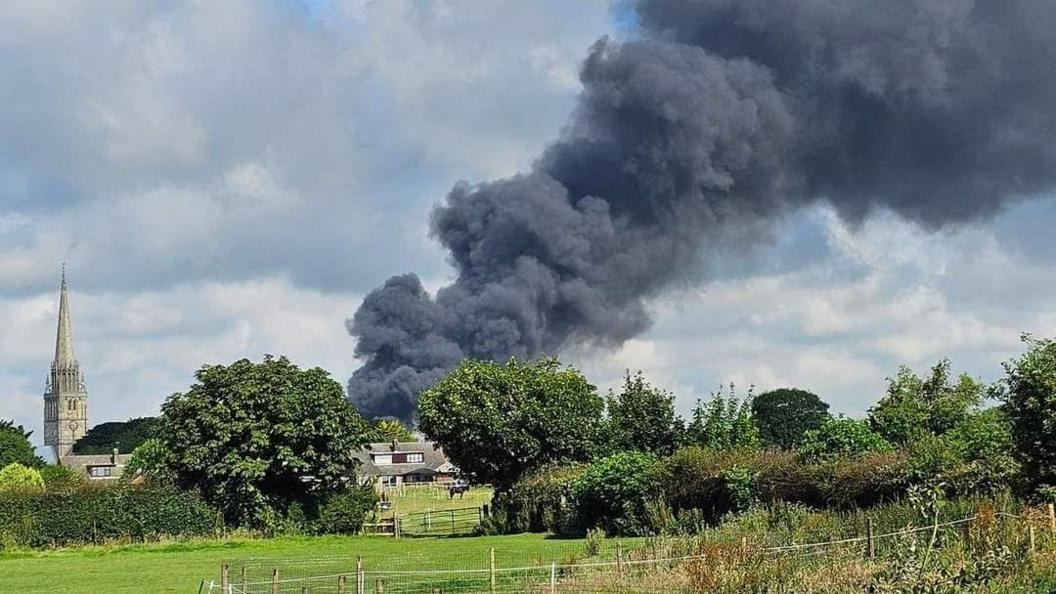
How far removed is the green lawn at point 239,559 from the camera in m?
28.0

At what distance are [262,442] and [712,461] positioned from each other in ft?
57.3

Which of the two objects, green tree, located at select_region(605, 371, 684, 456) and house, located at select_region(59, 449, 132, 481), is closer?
green tree, located at select_region(605, 371, 684, 456)

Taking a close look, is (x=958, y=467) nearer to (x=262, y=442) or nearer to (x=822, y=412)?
(x=262, y=442)

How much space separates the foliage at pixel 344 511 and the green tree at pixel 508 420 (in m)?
5.80

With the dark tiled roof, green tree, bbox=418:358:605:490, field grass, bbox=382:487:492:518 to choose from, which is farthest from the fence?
the dark tiled roof

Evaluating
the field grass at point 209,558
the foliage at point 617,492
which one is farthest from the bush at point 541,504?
the field grass at point 209,558

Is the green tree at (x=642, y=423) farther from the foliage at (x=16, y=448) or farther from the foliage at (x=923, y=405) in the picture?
the foliage at (x=16, y=448)

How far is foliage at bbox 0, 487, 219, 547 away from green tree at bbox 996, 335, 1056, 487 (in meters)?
28.4

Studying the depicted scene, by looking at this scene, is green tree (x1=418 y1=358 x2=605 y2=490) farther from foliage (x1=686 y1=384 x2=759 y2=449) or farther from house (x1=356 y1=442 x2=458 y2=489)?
house (x1=356 y1=442 x2=458 y2=489)

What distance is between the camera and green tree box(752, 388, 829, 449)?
85.6 m

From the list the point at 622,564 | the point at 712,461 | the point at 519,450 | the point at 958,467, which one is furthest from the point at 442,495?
the point at 622,564

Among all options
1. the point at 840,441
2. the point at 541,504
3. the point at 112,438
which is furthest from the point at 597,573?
the point at 112,438

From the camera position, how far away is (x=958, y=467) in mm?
28266

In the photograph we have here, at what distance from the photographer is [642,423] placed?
5284cm
